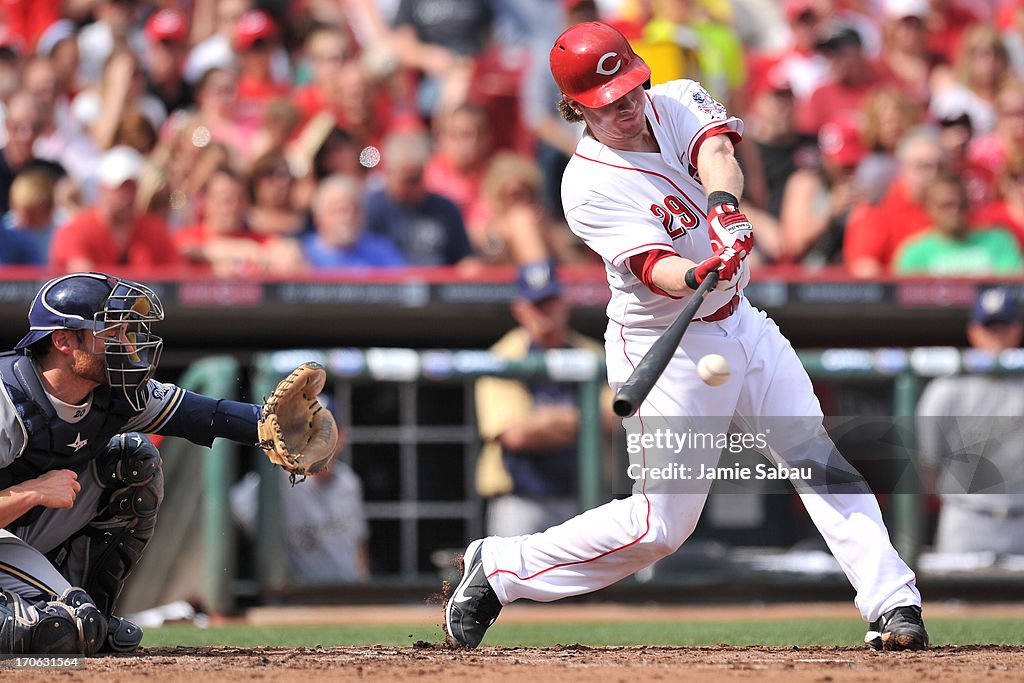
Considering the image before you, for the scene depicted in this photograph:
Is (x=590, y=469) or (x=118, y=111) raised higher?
(x=118, y=111)

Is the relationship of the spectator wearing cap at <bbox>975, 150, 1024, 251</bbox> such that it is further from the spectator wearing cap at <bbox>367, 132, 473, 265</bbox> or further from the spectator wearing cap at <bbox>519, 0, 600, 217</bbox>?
the spectator wearing cap at <bbox>367, 132, 473, 265</bbox>

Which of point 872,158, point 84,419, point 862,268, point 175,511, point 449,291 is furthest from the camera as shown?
point 872,158

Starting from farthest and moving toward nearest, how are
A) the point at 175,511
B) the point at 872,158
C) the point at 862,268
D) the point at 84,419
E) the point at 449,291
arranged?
the point at 872,158
the point at 862,268
the point at 449,291
the point at 175,511
the point at 84,419

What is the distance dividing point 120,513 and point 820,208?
5.00m

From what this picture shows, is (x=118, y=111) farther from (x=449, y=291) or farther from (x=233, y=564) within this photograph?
(x=233, y=564)

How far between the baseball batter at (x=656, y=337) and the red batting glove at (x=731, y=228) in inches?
1.2

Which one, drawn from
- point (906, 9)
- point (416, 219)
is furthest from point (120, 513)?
point (906, 9)

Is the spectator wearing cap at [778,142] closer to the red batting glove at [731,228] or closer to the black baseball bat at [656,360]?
the red batting glove at [731,228]

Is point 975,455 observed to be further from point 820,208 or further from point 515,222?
point 515,222

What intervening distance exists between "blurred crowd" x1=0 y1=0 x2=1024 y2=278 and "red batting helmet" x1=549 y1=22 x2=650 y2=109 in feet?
11.7

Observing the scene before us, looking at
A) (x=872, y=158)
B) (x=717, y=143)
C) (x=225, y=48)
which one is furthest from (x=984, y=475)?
(x=225, y=48)

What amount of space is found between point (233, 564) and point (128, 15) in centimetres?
374

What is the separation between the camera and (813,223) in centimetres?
814

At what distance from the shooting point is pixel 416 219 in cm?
785
